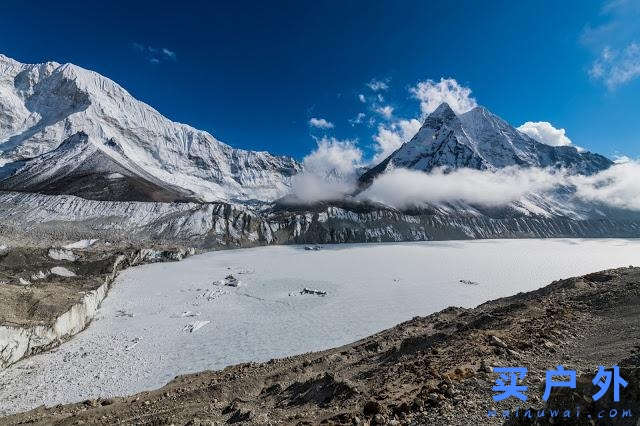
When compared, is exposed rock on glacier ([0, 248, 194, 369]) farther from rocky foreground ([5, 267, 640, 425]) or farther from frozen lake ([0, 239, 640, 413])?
rocky foreground ([5, 267, 640, 425])

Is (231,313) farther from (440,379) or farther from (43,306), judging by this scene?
(440,379)

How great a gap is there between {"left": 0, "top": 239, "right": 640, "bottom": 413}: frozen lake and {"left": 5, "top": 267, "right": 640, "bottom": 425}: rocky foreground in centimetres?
944

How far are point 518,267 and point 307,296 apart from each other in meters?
63.7

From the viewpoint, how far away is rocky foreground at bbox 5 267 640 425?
364 inches

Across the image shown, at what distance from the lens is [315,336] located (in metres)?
39.3

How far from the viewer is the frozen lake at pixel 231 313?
96.0ft

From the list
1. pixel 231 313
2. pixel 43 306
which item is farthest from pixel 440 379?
pixel 231 313

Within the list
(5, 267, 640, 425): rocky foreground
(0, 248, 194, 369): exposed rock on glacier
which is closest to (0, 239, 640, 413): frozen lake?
(0, 248, 194, 369): exposed rock on glacier

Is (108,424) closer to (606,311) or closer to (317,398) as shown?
(317,398)

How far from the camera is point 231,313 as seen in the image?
4994 cm

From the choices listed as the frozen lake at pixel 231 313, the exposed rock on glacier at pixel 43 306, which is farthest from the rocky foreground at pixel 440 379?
the exposed rock on glacier at pixel 43 306

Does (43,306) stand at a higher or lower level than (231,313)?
higher

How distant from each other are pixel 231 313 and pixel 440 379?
139ft

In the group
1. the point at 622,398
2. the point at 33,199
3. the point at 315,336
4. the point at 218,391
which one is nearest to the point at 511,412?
the point at 622,398
